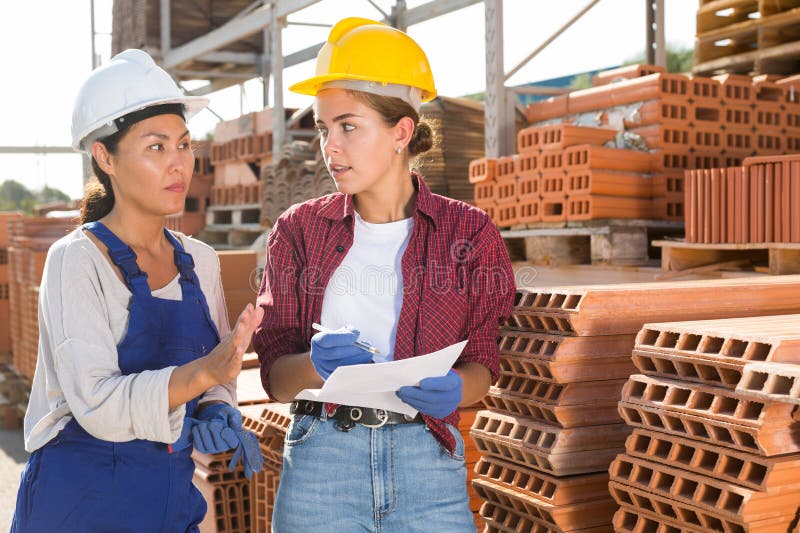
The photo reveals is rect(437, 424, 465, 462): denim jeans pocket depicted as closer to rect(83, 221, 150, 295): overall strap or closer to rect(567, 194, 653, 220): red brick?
rect(83, 221, 150, 295): overall strap

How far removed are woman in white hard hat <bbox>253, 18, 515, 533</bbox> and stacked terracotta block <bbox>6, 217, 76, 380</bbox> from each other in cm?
610

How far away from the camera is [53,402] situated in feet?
7.08

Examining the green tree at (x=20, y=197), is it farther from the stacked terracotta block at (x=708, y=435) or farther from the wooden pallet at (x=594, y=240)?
the stacked terracotta block at (x=708, y=435)

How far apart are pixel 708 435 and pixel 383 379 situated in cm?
95

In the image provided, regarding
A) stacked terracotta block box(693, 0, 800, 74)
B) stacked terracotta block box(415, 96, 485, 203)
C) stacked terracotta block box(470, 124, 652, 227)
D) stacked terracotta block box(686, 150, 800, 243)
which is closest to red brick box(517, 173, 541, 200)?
stacked terracotta block box(470, 124, 652, 227)

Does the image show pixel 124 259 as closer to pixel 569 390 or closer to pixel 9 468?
pixel 569 390

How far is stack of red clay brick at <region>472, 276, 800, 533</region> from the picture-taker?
2.78 metres

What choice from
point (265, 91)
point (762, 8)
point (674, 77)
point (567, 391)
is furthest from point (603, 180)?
point (265, 91)

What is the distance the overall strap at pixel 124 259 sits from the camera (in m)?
2.19

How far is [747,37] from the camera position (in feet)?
26.0

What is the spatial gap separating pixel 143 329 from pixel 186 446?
34cm

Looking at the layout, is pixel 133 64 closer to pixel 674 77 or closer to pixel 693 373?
pixel 693 373

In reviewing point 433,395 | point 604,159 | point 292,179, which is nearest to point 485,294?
point 433,395

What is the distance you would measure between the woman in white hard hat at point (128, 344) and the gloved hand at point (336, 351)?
19 centimetres
